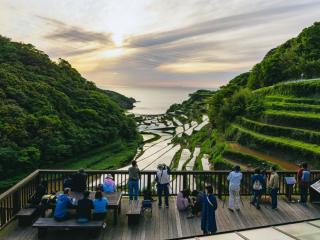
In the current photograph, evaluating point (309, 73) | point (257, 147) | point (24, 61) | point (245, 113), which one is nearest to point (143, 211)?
point (257, 147)

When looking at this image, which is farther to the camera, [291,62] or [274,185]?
[291,62]

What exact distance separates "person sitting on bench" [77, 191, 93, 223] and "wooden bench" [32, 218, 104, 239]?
0.46 ft

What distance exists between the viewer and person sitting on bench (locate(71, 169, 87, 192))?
1107 cm

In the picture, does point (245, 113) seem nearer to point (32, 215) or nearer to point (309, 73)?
point (309, 73)

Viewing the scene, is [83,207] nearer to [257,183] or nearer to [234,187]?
[234,187]

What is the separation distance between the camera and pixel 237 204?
1185 centimetres

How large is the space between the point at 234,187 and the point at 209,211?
2436mm

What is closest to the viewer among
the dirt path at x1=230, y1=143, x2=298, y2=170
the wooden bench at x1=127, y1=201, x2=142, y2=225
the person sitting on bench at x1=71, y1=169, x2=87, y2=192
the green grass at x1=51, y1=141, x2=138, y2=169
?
the wooden bench at x1=127, y1=201, x2=142, y2=225

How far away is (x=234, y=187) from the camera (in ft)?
37.4

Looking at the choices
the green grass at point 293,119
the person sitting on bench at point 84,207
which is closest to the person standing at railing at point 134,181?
the person sitting on bench at point 84,207

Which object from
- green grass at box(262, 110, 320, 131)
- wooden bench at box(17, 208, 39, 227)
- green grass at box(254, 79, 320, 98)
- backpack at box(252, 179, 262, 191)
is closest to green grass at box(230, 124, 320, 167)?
green grass at box(262, 110, 320, 131)

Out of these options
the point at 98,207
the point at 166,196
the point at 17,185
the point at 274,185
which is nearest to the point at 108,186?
the point at 98,207

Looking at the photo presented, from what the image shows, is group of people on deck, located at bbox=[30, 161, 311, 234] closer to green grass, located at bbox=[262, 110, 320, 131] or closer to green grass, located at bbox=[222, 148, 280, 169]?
green grass, located at bbox=[222, 148, 280, 169]

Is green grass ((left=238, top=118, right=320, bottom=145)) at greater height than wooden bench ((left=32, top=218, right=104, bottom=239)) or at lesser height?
greater
